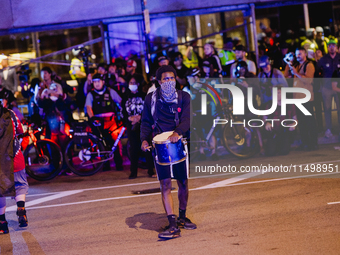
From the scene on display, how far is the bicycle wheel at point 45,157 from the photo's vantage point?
9969mm

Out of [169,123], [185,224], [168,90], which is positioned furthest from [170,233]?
[168,90]

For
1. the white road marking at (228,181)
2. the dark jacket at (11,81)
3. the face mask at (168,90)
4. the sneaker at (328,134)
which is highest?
the dark jacket at (11,81)

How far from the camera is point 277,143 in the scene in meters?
10.5

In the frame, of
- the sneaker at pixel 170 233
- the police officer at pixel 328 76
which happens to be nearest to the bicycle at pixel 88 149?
the sneaker at pixel 170 233

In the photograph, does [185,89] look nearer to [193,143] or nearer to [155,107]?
[193,143]

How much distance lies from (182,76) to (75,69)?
5126 millimetres

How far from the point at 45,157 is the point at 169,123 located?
16.2 feet

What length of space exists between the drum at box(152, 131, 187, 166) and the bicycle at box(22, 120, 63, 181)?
16.2ft

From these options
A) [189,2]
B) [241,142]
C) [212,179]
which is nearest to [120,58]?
[189,2]

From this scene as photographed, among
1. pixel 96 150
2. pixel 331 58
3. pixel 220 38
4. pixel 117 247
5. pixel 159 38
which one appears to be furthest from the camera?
pixel 220 38

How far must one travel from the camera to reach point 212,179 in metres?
8.80

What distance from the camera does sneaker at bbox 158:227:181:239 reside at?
558 cm

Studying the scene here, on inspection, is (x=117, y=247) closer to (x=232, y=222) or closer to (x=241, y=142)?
(x=232, y=222)

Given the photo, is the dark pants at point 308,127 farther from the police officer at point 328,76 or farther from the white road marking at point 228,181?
the white road marking at point 228,181
